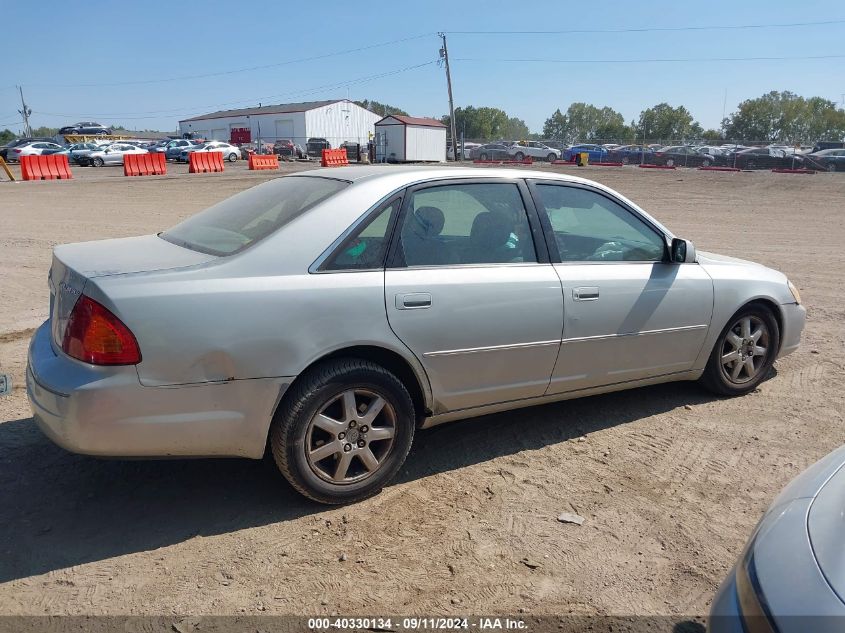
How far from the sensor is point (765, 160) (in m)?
38.9

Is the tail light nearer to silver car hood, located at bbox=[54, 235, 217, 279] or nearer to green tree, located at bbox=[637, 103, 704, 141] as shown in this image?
silver car hood, located at bbox=[54, 235, 217, 279]

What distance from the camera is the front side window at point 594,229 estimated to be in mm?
4258

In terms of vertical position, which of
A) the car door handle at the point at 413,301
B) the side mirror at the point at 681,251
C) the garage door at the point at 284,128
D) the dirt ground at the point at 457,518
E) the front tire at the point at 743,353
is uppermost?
the garage door at the point at 284,128

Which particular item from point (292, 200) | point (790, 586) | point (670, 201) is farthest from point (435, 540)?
point (670, 201)

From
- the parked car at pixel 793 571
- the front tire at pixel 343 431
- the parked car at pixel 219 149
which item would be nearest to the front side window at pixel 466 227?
the front tire at pixel 343 431

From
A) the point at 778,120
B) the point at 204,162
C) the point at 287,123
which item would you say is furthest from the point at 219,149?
the point at 778,120

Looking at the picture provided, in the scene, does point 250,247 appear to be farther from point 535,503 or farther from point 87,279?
point 535,503

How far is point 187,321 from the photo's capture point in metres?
3.03

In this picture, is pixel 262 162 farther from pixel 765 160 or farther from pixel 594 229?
pixel 594 229

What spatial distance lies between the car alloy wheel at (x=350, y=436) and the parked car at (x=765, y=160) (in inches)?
→ 1624

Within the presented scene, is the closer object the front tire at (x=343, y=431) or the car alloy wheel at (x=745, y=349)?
the front tire at (x=343, y=431)

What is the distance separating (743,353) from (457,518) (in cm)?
277

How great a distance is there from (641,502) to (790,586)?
1.78 metres

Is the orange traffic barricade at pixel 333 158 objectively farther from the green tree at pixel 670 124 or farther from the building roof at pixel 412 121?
the green tree at pixel 670 124
